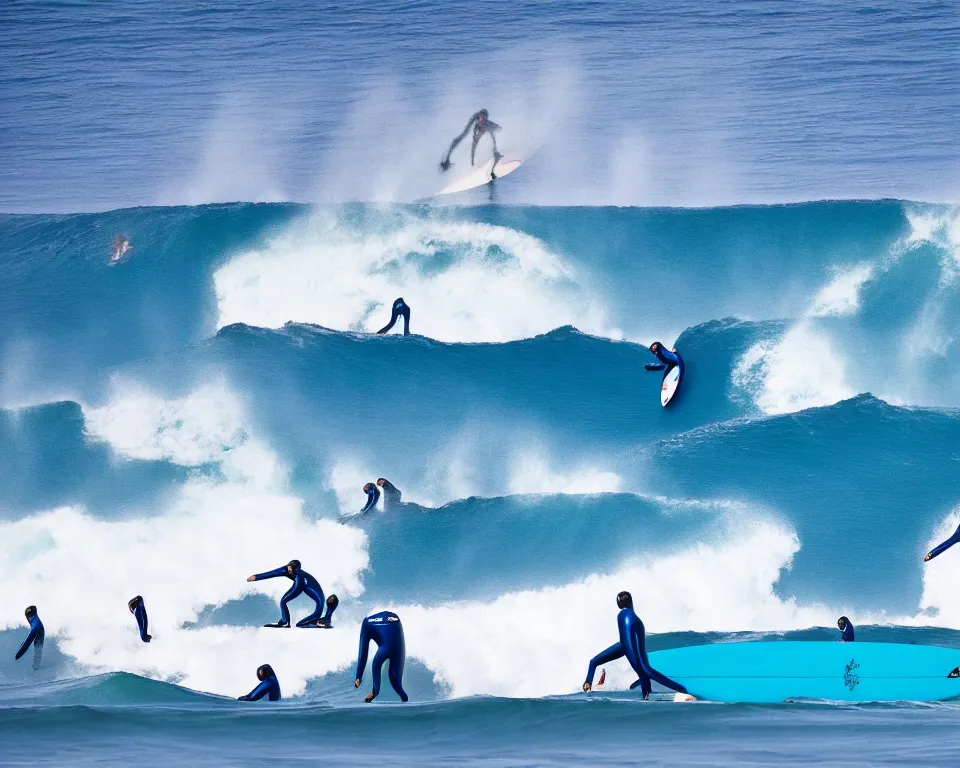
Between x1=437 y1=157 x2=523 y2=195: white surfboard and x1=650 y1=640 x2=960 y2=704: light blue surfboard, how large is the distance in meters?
10.2

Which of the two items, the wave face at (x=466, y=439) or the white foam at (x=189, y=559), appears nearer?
the white foam at (x=189, y=559)

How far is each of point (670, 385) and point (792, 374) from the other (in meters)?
1.54

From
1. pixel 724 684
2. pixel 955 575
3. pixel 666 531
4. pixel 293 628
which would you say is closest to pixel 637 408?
pixel 666 531

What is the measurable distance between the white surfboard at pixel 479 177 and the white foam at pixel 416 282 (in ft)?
2.45

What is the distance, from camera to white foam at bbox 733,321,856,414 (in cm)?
1446

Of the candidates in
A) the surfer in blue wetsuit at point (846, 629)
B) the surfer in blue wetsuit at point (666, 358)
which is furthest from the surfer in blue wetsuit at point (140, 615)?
the surfer in blue wetsuit at point (846, 629)

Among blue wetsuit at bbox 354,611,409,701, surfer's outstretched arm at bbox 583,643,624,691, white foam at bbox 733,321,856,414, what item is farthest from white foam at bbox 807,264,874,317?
blue wetsuit at bbox 354,611,409,701

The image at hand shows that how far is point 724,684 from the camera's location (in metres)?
8.33

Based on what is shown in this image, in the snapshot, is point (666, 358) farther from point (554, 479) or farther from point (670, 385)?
point (554, 479)

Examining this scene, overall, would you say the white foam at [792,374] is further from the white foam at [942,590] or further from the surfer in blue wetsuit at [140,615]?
the surfer in blue wetsuit at [140,615]

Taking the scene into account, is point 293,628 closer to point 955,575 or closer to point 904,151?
point 955,575

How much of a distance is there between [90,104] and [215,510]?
39.1ft

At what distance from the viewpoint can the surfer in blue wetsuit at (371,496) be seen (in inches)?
485

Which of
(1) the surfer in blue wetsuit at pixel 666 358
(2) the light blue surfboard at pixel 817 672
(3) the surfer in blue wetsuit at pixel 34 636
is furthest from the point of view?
(1) the surfer in blue wetsuit at pixel 666 358
